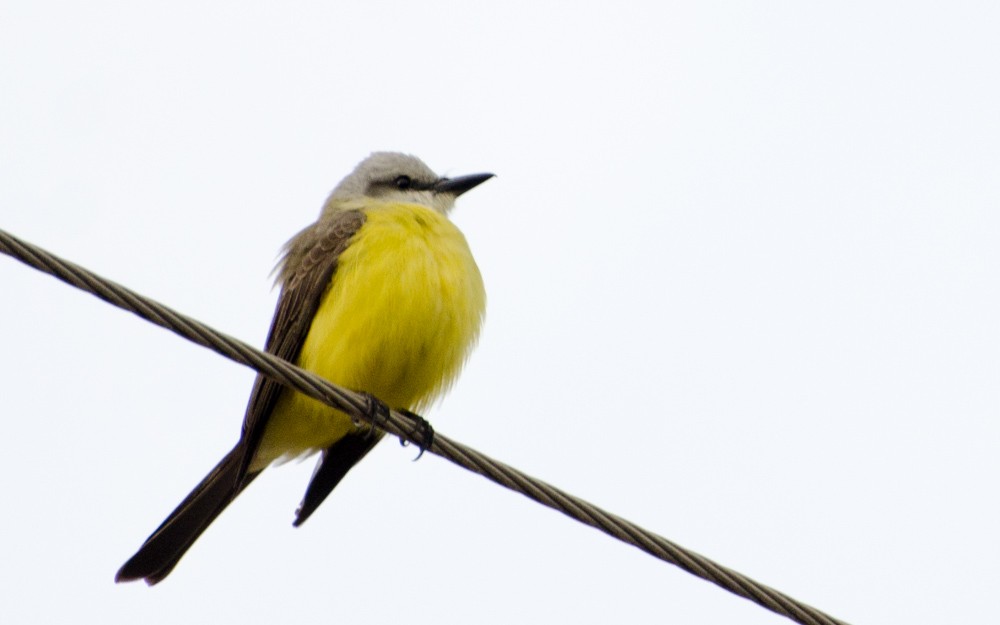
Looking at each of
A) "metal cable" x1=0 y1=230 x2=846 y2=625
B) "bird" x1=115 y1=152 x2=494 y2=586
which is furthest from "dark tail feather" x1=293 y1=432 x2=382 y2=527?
"metal cable" x1=0 y1=230 x2=846 y2=625

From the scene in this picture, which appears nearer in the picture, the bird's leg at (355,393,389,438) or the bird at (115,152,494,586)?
the bird's leg at (355,393,389,438)

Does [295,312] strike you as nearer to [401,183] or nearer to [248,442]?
[248,442]

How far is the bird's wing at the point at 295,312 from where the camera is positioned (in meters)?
4.99

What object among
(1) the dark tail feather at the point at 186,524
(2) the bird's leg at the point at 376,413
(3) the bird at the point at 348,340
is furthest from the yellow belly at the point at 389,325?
(2) the bird's leg at the point at 376,413

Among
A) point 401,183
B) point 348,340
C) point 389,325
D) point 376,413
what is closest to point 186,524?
point 348,340

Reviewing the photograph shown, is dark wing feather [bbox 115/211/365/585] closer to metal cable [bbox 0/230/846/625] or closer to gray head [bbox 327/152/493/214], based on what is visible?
gray head [bbox 327/152/493/214]

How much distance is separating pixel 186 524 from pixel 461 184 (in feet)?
6.81

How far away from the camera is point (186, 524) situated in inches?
203

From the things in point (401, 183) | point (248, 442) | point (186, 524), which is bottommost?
point (186, 524)

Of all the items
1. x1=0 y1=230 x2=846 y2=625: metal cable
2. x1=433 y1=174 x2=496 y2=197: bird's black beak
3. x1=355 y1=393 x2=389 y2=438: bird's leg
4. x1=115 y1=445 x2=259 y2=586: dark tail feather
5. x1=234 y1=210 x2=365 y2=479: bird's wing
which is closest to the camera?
x1=0 y1=230 x2=846 y2=625: metal cable

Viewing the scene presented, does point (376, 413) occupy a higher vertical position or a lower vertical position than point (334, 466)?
higher

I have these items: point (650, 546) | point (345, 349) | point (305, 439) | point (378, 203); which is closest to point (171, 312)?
point (650, 546)

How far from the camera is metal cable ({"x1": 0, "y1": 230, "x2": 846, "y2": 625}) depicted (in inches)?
118

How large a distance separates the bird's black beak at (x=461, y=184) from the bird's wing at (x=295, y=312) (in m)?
0.97
